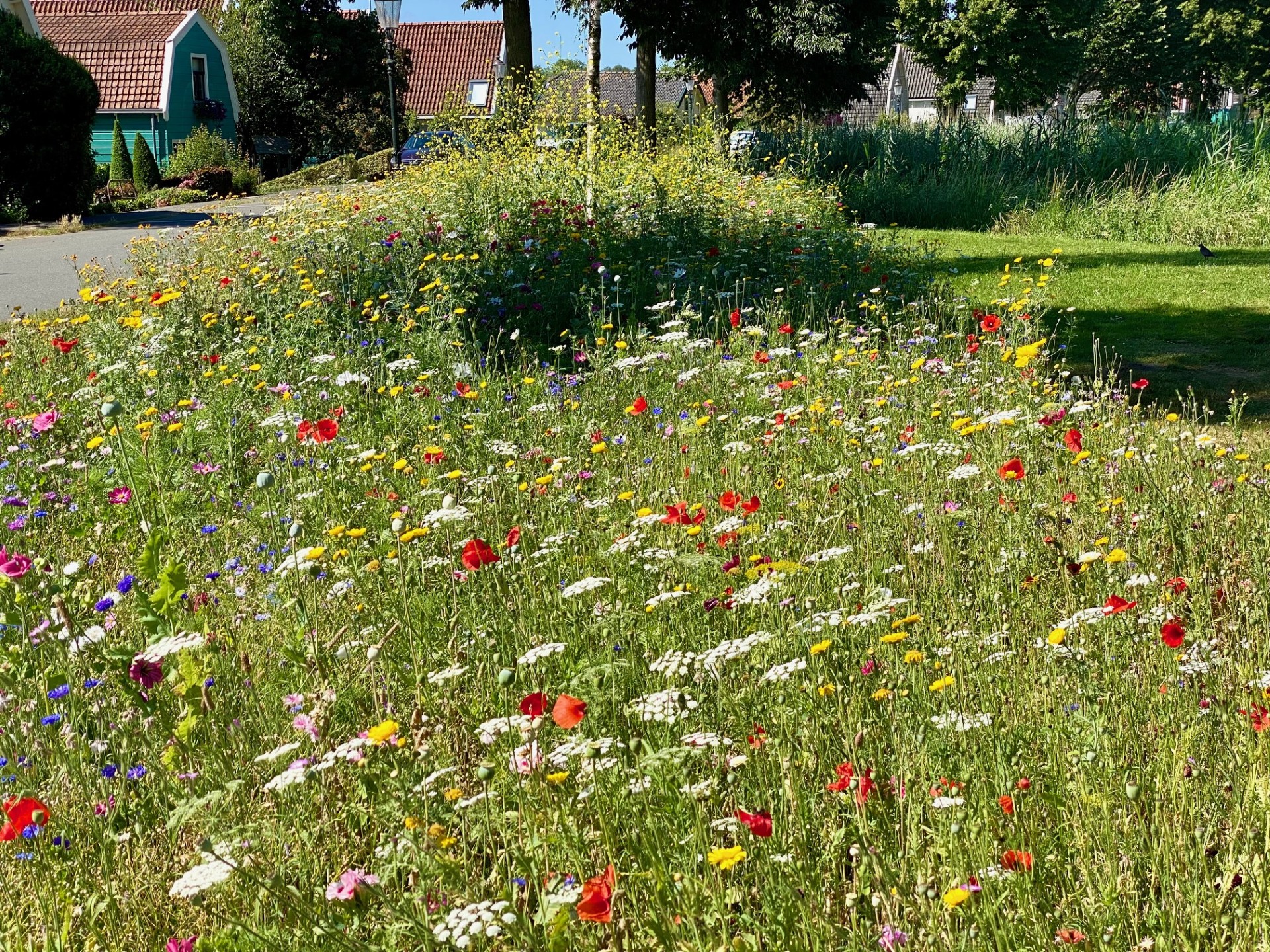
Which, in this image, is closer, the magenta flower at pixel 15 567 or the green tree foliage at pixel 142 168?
the magenta flower at pixel 15 567

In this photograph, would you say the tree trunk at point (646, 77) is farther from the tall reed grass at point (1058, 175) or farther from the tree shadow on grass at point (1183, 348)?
the tree shadow on grass at point (1183, 348)

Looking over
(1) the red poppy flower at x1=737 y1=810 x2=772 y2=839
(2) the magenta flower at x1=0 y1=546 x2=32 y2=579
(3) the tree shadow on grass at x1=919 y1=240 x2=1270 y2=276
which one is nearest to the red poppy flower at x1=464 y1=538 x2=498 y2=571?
(1) the red poppy flower at x1=737 y1=810 x2=772 y2=839

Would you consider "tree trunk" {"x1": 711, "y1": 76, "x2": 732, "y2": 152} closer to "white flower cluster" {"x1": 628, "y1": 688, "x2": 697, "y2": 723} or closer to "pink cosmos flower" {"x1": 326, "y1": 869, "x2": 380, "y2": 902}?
"white flower cluster" {"x1": 628, "y1": 688, "x2": 697, "y2": 723}

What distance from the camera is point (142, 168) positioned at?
111ft

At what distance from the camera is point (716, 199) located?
38.2 feet

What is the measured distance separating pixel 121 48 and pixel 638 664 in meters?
45.7

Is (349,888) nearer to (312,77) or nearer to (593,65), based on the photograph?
(593,65)

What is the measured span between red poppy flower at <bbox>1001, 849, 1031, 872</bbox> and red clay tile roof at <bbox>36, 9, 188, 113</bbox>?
4376cm

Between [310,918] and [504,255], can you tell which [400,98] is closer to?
[504,255]

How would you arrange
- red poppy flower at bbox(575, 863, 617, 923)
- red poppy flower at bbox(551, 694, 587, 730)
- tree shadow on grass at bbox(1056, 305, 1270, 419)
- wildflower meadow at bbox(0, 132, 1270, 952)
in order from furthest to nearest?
tree shadow on grass at bbox(1056, 305, 1270, 419), wildflower meadow at bbox(0, 132, 1270, 952), red poppy flower at bbox(551, 694, 587, 730), red poppy flower at bbox(575, 863, 617, 923)

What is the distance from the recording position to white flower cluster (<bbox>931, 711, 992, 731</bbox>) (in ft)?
7.34

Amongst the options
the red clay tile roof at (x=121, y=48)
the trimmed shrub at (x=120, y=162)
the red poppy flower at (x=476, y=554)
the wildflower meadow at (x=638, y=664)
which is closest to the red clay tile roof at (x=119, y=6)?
the red clay tile roof at (x=121, y=48)

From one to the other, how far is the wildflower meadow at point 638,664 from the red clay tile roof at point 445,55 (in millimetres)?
54316

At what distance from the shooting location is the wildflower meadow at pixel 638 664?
199 cm
